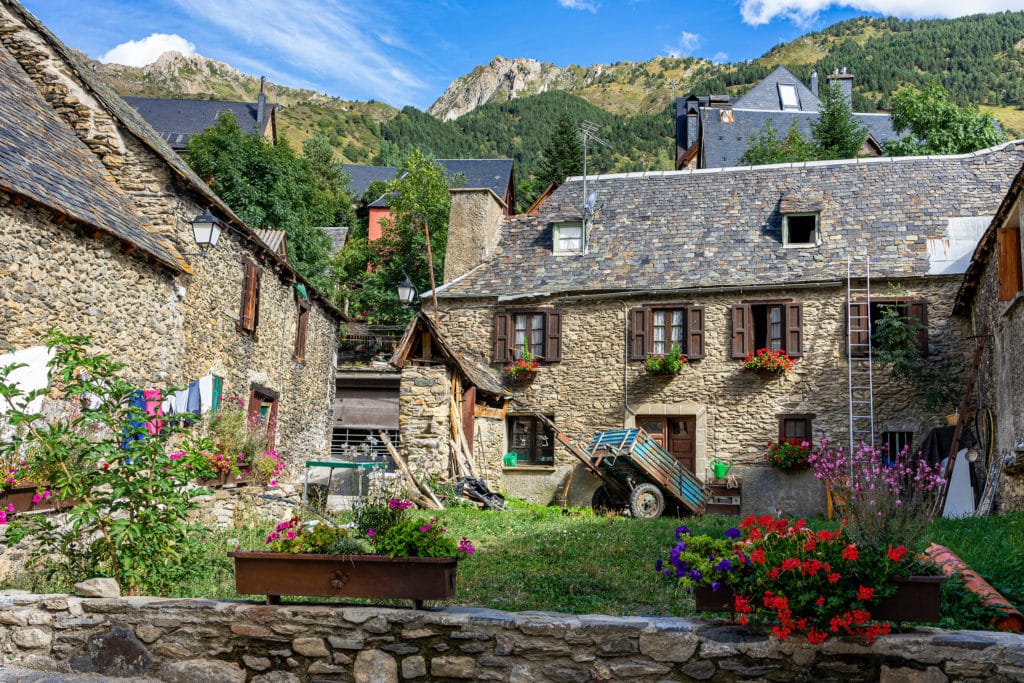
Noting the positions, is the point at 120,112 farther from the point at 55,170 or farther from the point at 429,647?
the point at 429,647

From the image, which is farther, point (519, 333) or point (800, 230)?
point (519, 333)

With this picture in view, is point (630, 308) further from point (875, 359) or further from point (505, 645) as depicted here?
point (505, 645)

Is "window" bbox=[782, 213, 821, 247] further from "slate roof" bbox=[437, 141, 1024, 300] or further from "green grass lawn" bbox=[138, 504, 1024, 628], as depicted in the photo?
"green grass lawn" bbox=[138, 504, 1024, 628]

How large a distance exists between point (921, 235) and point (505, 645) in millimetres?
16877

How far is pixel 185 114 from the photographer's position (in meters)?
53.3

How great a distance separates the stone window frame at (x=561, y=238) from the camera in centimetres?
2061

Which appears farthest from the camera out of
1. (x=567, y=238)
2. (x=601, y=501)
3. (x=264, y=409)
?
(x=567, y=238)

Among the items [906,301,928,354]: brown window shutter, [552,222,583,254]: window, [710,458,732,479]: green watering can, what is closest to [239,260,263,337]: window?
[552,222,583,254]: window

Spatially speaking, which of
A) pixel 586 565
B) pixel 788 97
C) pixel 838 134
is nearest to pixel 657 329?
pixel 586 565

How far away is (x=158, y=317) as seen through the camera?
1241 centimetres

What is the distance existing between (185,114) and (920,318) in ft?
157

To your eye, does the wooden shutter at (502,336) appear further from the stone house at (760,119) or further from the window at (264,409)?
the stone house at (760,119)

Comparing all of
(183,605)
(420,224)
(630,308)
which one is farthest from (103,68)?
(183,605)

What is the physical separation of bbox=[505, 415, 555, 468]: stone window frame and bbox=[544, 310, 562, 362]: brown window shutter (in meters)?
1.39
